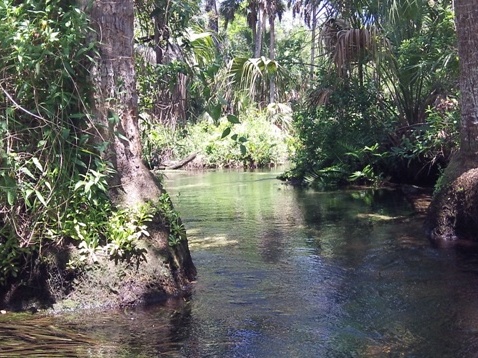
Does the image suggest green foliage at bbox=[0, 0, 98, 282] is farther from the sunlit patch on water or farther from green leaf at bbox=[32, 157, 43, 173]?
the sunlit patch on water

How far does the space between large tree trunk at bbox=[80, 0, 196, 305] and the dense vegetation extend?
0.17m

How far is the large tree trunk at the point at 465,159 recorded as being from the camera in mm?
7941

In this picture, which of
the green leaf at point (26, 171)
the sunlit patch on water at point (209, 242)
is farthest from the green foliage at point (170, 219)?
the sunlit patch on water at point (209, 242)

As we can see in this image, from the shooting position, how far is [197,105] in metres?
28.9

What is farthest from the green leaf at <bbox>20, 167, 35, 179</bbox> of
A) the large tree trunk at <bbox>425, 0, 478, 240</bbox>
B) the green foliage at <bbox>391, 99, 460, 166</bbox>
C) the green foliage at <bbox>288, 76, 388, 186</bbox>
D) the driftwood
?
the driftwood

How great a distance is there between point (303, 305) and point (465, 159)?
413 centimetres

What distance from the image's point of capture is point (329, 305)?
5.38m

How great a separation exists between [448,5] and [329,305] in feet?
32.7

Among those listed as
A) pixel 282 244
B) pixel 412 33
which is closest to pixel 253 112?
pixel 412 33

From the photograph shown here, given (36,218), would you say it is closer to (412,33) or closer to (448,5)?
Result: (448,5)

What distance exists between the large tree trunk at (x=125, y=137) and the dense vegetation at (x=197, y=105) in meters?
0.17

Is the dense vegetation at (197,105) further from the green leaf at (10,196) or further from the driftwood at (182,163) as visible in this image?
the driftwood at (182,163)

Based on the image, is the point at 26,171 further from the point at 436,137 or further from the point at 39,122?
the point at 436,137

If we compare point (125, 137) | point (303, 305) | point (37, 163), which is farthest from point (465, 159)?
point (37, 163)
